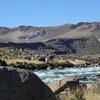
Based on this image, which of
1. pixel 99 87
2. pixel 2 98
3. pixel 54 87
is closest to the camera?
pixel 2 98

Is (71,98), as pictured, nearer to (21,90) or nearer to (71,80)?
(21,90)

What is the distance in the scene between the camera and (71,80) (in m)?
20.5

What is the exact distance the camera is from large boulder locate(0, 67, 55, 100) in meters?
9.46

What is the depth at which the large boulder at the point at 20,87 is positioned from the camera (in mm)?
9461

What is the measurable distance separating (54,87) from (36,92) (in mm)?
9071

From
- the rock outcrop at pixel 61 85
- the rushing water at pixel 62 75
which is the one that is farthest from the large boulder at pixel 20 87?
the rushing water at pixel 62 75

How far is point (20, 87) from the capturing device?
966 centimetres

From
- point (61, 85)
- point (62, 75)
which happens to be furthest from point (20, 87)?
point (62, 75)

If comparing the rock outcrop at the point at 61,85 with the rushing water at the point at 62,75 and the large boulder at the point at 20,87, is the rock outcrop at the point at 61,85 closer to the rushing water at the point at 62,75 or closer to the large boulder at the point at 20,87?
the large boulder at the point at 20,87

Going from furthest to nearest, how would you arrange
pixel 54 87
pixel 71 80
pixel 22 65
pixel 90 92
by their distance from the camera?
pixel 22 65, pixel 71 80, pixel 54 87, pixel 90 92

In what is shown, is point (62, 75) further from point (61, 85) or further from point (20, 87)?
point (20, 87)

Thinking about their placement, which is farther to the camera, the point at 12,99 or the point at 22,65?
the point at 22,65

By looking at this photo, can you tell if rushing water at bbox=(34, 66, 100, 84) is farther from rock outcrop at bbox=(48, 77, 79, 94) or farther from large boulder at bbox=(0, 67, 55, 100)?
large boulder at bbox=(0, 67, 55, 100)

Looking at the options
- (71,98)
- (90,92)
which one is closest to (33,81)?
(71,98)
